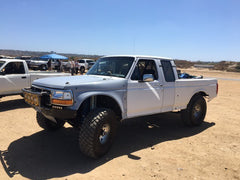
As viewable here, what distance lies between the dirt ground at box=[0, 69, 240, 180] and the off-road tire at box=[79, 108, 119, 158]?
23cm

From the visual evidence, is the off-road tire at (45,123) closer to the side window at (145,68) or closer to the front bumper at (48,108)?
the front bumper at (48,108)

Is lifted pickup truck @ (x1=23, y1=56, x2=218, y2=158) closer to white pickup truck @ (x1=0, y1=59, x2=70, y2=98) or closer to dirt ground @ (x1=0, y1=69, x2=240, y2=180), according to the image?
dirt ground @ (x1=0, y1=69, x2=240, y2=180)

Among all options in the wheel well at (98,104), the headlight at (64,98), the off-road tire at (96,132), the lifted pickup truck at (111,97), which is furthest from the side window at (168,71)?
the headlight at (64,98)

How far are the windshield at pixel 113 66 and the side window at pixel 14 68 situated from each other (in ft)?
14.7

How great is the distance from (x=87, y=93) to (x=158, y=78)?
6.80 feet

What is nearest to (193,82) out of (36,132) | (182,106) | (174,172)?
(182,106)

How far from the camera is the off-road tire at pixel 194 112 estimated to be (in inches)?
234

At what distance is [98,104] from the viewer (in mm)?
4457

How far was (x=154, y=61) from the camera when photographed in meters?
5.19

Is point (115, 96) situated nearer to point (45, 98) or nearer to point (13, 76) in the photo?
point (45, 98)

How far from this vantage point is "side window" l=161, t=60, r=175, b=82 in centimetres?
529

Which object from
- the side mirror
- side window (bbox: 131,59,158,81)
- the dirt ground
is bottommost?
the dirt ground

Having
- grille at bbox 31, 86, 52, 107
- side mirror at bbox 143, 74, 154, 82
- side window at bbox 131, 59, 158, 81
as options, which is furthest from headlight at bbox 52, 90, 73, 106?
side window at bbox 131, 59, 158, 81

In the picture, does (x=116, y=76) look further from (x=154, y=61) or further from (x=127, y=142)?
(x=127, y=142)
